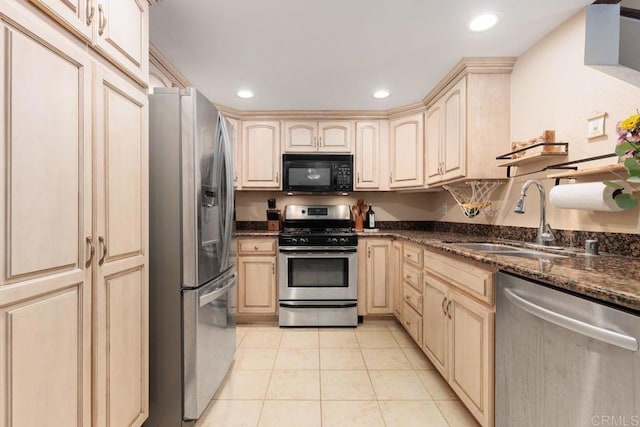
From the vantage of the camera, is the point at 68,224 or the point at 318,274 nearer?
the point at 68,224

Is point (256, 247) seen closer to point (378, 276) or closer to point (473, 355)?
point (378, 276)

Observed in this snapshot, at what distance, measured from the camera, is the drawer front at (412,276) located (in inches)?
90.8

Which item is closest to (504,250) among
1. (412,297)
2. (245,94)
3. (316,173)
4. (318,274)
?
(412,297)

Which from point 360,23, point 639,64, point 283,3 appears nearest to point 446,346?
point 639,64

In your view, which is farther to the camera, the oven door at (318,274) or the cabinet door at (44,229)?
the oven door at (318,274)

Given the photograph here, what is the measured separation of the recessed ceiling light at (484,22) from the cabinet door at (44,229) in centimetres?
192

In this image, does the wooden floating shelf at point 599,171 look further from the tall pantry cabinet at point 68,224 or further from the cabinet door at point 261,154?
Answer: the cabinet door at point 261,154

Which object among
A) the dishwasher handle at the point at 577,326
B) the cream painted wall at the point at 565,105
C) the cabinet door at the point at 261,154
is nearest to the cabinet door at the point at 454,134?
the cream painted wall at the point at 565,105

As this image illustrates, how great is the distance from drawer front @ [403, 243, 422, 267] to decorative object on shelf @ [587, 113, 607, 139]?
1223 mm

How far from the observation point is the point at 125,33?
4.00 feet

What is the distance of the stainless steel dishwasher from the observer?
80cm

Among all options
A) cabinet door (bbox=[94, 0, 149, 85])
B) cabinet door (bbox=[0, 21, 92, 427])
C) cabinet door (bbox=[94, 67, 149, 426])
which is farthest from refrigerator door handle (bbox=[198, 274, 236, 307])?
cabinet door (bbox=[94, 0, 149, 85])

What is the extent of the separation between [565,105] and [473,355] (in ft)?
4.98

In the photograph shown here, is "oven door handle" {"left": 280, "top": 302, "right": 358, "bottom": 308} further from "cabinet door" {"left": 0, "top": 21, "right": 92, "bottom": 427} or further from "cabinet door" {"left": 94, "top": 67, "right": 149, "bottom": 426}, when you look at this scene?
"cabinet door" {"left": 0, "top": 21, "right": 92, "bottom": 427}
